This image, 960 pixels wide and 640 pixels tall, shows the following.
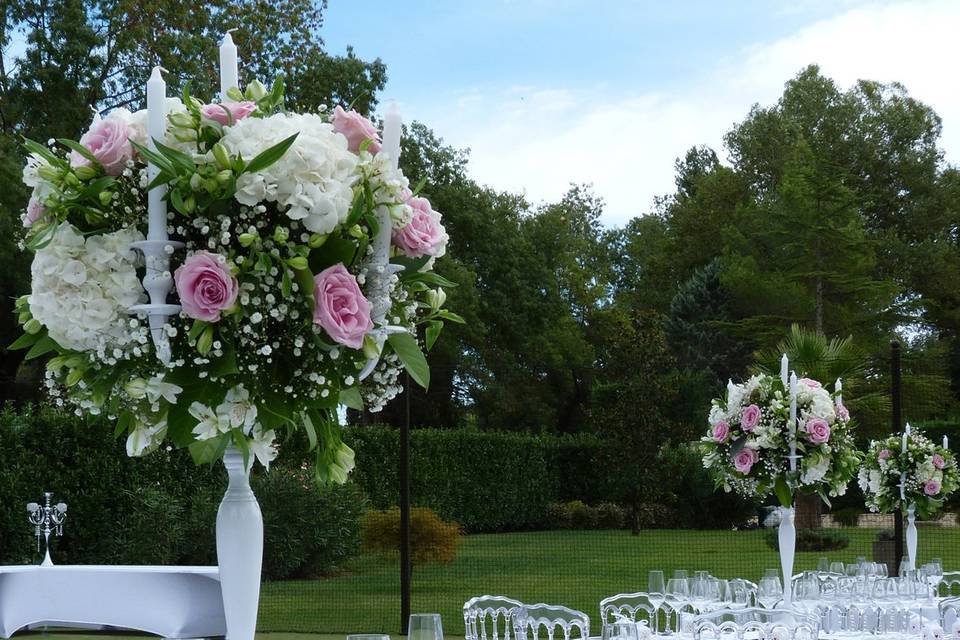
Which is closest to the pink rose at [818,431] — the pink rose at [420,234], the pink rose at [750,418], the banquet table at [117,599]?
the pink rose at [750,418]

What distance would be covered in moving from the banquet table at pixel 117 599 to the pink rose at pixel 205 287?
281 inches

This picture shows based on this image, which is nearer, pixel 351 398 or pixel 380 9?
pixel 351 398

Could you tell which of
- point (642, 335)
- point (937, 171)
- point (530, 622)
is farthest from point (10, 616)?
point (937, 171)

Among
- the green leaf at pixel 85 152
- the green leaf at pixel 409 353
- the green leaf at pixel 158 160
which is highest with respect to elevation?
the green leaf at pixel 85 152

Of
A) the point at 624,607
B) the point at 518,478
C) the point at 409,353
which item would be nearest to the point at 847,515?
the point at 518,478

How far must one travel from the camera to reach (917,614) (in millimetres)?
6395

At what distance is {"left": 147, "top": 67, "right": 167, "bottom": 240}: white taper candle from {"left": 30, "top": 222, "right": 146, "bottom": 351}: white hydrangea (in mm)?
66

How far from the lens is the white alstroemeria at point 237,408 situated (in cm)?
218

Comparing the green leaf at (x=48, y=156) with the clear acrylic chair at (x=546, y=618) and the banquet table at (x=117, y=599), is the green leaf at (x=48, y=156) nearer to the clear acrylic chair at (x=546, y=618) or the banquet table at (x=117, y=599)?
the clear acrylic chair at (x=546, y=618)

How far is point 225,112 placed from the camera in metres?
2.30

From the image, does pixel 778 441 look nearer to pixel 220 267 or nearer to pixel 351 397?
pixel 351 397

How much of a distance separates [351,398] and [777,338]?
29882mm

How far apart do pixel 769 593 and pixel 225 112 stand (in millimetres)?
4888

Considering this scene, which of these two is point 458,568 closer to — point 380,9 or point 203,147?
point 380,9
